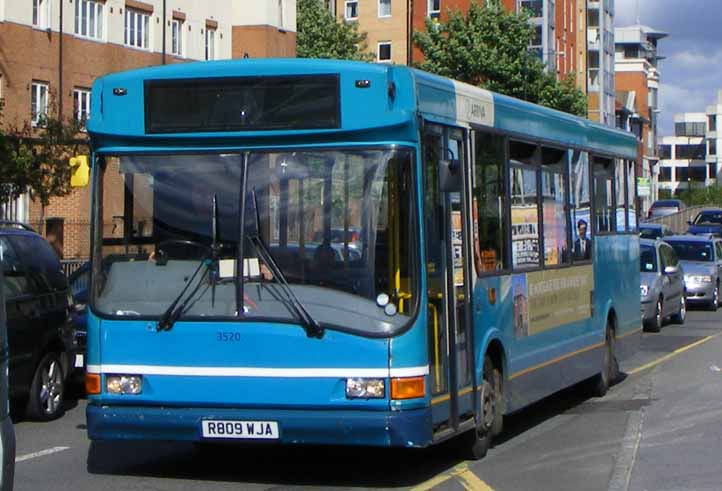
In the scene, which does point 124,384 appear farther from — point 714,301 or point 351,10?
point 351,10

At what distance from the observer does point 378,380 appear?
9219 mm

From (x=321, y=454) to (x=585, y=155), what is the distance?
16.5ft

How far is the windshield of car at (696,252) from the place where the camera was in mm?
34469

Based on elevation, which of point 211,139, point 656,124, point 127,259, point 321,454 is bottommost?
point 321,454

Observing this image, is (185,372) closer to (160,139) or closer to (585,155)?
(160,139)

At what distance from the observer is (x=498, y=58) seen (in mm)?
57375

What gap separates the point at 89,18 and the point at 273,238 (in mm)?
33025

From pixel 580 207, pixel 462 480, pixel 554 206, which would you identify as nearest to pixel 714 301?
pixel 580 207

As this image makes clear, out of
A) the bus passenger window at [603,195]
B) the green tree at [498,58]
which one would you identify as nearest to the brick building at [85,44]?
the green tree at [498,58]

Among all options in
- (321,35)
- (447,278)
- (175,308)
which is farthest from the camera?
(321,35)

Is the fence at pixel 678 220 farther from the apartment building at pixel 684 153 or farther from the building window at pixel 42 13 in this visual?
the apartment building at pixel 684 153

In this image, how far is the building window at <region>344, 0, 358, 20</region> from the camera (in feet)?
282

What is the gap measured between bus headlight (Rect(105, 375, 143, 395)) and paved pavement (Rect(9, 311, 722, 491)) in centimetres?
75

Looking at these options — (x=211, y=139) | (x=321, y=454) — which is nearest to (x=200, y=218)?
(x=211, y=139)
